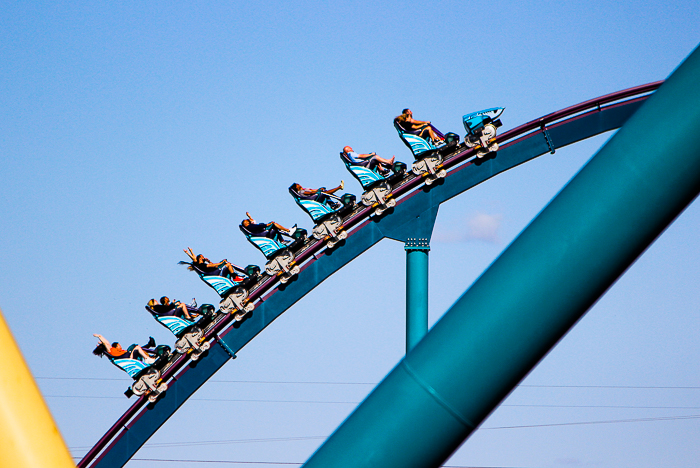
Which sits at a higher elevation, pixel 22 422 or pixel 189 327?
pixel 22 422

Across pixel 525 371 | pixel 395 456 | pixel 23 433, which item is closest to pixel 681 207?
pixel 525 371

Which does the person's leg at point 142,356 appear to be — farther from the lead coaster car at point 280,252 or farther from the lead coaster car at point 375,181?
the lead coaster car at point 375,181

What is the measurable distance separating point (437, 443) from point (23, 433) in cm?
109

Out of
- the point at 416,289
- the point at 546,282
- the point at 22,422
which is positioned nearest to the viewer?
the point at 22,422

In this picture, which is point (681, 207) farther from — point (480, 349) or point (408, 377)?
point (408, 377)

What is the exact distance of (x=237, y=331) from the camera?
15664 mm

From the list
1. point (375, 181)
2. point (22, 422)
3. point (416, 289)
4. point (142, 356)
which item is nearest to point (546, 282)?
point (22, 422)

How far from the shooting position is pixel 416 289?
14.1m

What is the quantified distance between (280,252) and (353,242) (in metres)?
1.52

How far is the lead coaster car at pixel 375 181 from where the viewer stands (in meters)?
15.3

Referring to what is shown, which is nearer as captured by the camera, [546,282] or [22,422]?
[22,422]

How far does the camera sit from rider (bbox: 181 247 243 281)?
1562 cm

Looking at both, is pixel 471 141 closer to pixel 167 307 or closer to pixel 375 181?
pixel 375 181

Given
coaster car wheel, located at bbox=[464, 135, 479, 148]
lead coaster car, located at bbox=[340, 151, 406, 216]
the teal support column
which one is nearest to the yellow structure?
the teal support column
